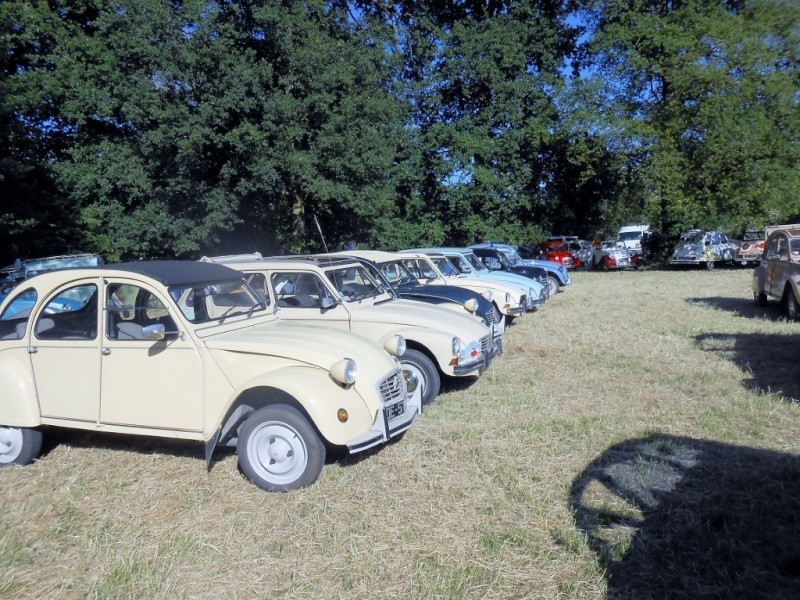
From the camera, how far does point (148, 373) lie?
521cm

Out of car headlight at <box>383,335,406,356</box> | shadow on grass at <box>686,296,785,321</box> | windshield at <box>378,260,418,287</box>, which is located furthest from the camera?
shadow on grass at <box>686,296,785,321</box>

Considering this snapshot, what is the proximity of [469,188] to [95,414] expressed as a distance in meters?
27.4

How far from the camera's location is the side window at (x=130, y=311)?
5.38 meters

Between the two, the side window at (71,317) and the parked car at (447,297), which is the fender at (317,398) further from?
the parked car at (447,297)

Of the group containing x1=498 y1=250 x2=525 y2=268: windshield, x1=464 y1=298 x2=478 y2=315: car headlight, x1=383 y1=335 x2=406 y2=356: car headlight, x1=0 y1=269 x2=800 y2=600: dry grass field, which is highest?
x1=498 y1=250 x2=525 y2=268: windshield

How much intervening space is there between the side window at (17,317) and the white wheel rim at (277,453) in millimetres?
2432

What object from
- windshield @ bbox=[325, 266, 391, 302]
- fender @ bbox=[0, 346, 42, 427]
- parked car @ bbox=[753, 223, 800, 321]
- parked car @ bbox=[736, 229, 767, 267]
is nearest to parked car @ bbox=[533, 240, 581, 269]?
parked car @ bbox=[736, 229, 767, 267]

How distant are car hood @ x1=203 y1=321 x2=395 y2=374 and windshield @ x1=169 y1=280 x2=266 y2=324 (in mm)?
251

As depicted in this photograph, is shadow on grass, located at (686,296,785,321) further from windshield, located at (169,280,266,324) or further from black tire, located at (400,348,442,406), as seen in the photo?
windshield, located at (169,280,266,324)

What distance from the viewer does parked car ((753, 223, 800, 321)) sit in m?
12.1

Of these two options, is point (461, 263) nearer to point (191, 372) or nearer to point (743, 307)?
point (743, 307)

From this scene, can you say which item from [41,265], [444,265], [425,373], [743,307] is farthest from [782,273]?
[41,265]

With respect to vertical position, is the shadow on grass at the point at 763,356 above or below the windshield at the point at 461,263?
below

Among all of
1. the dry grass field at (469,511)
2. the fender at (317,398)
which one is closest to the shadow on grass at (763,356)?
the dry grass field at (469,511)
